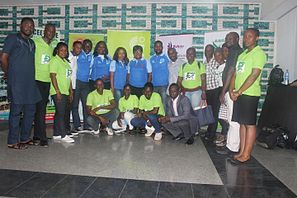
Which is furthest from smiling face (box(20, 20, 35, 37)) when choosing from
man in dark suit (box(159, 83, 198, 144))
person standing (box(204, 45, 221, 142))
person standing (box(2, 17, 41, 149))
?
person standing (box(204, 45, 221, 142))

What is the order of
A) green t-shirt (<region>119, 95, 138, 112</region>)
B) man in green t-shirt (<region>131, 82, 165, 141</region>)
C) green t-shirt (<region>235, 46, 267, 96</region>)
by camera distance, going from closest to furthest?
green t-shirt (<region>235, 46, 267, 96</region>) < man in green t-shirt (<region>131, 82, 165, 141</region>) < green t-shirt (<region>119, 95, 138, 112</region>)

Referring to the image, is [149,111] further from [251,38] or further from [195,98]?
[251,38]

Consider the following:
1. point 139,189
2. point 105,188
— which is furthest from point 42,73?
point 139,189

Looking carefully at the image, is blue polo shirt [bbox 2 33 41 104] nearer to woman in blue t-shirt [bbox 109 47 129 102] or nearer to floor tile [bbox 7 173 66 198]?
floor tile [bbox 7 173 66 198]

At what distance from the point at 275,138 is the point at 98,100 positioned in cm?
273

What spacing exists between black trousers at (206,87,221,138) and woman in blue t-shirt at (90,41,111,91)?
5.72 ft

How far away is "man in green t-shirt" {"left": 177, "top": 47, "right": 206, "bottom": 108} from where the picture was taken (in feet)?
14.9

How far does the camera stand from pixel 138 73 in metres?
4.77

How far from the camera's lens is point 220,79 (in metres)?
4.23

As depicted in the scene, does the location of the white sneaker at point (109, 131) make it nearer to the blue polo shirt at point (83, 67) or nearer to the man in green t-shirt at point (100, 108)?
the man in green t-shirt at point (100, 108)

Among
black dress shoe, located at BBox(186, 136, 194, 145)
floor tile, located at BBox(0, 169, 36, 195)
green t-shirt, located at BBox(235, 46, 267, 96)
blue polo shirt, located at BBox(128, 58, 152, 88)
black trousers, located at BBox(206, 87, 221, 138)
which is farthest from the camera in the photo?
blue polo shirt, located at BBox(128, 58, 152, 88)

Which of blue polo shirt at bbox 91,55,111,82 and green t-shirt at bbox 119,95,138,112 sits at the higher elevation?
blue polo shirt at bbox 91,55,111,82

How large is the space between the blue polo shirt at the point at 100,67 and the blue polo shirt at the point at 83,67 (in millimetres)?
102

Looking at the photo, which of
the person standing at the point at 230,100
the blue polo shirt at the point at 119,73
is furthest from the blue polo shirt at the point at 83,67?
the person standing at the point at 230,100
